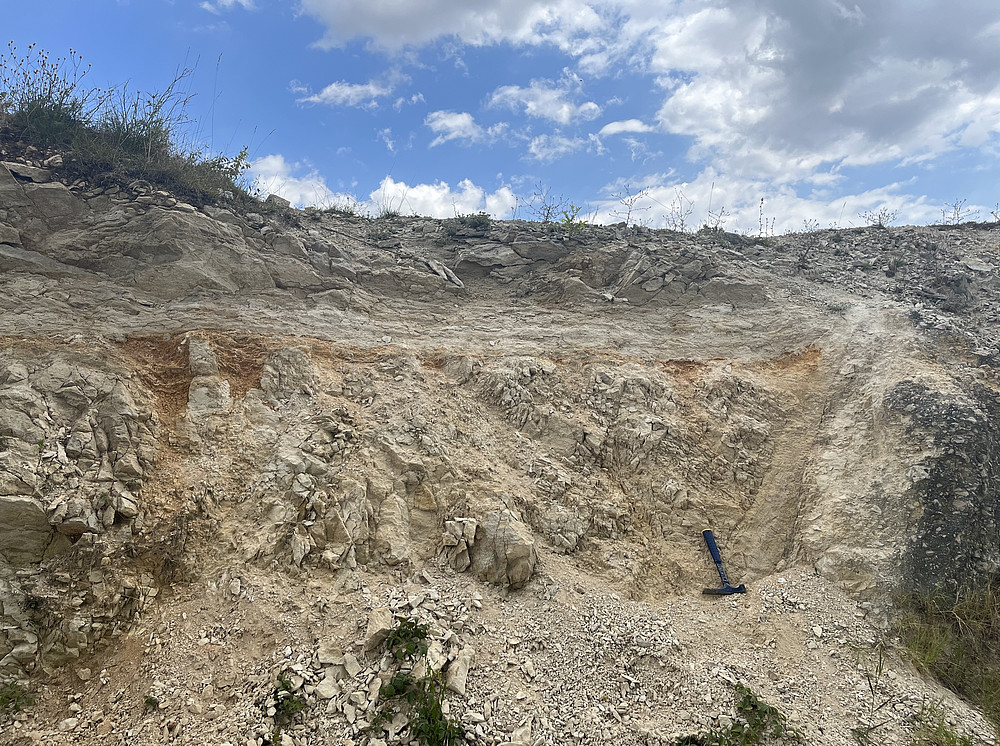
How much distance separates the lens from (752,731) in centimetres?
490

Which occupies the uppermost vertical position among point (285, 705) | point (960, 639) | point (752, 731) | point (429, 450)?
point (429, 450)

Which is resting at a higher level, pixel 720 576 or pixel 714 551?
pixel 714 551

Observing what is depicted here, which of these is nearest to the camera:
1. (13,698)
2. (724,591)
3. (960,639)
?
(13,698)

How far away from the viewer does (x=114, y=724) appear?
172 inches

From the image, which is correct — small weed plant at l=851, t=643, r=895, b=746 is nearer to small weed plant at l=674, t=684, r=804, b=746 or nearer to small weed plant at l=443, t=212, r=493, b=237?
small weed plant at l=674, t=684, r=804, b=746

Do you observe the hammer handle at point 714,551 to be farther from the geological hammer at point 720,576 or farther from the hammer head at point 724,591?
the hammer head at point 724,591

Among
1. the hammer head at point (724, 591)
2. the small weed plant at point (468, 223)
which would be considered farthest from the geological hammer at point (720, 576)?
the small weed plant at point (468, 223)

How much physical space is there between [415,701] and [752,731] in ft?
10.5

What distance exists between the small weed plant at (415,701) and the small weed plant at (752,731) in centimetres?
220

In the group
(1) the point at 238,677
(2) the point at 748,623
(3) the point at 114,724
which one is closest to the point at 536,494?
(2) the point at 748,623

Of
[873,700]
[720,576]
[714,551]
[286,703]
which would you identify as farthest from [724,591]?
[286,703]

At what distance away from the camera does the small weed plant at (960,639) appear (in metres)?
5.48

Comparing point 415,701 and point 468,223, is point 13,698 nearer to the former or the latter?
point 415,701

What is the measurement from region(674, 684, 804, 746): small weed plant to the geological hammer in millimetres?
1438
